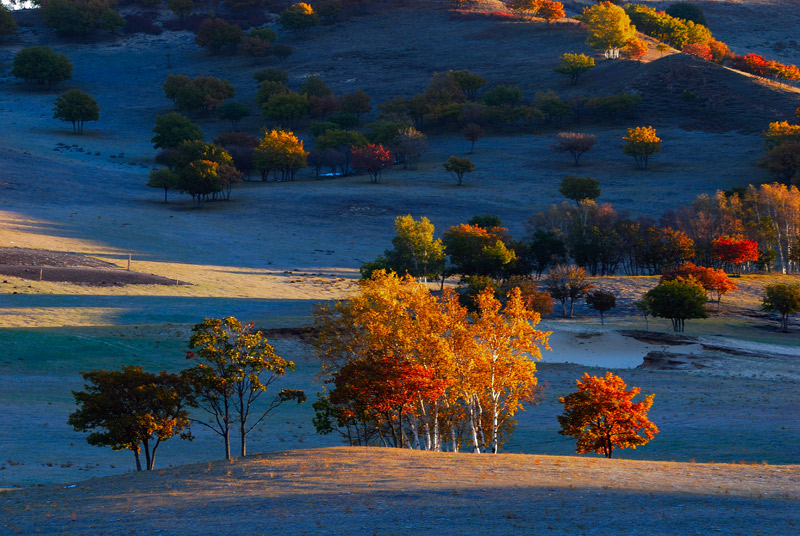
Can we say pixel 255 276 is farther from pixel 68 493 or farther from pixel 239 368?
pixel 68 493

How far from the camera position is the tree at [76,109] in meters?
156

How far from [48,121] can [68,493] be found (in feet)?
516

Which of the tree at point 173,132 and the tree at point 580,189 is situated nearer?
the tree at point 580,189

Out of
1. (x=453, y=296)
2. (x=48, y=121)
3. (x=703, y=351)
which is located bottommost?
(x=703, y=351)

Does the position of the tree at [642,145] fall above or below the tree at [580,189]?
above

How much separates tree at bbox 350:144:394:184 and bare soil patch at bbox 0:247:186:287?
61842 millimetres

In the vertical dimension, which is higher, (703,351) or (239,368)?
(239,368)

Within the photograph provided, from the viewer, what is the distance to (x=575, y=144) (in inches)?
5463

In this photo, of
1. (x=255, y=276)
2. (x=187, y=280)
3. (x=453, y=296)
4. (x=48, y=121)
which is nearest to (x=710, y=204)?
(x=255, y=276)

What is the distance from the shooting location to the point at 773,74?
180875mm

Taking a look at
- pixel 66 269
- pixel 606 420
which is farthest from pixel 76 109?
pixel 606 420

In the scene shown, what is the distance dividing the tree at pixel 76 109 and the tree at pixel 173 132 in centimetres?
1884

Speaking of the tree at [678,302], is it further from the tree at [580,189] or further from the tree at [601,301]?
the tree at [580,189]

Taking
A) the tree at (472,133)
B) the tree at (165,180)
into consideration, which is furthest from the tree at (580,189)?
the tree at (165,180)
